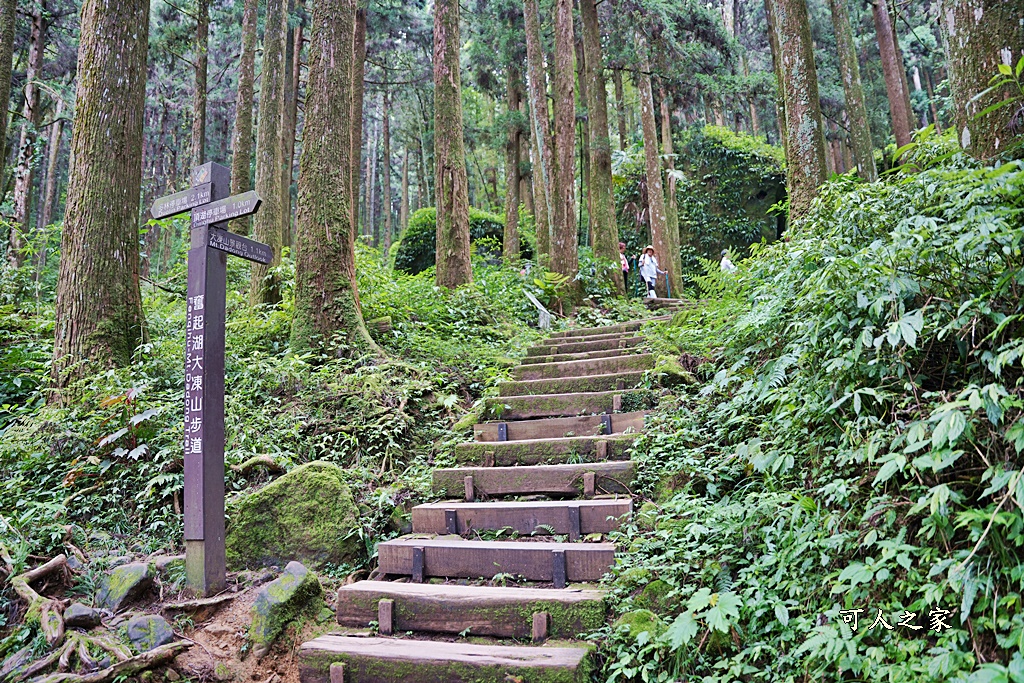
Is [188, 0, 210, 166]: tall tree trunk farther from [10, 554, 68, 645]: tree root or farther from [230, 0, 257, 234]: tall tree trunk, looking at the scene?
[10, 554, 68, 645]: tree root

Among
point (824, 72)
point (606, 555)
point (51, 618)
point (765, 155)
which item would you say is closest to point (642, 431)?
point (606, 555)

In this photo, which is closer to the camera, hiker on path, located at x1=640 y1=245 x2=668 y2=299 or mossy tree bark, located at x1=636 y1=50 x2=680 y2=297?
hiker on path, located at x1=640 y1=245 x2=668 y2=299

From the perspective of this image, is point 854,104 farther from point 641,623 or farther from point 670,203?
point 641,623

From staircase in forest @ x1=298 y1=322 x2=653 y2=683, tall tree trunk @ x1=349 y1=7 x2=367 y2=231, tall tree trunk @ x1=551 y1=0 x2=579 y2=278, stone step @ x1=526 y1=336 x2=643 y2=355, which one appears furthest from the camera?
tall tree trunk @ x1=349 y1=7 x2=367 y2=231

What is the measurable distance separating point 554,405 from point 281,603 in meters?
3.05

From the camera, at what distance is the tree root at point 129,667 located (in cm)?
312

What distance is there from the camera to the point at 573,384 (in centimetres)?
636

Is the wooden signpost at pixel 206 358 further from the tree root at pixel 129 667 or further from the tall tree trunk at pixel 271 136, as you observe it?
the tall tree trunk at pixel 271 136

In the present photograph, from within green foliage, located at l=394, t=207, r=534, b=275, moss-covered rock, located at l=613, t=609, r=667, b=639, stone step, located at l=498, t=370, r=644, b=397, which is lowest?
moss-covered rock, located at l=613, t=609, r=667, b=639

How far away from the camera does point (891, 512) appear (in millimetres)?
2689

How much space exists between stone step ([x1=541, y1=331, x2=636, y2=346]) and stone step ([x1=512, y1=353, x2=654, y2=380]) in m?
1.16

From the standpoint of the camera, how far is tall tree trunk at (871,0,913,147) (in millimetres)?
14117

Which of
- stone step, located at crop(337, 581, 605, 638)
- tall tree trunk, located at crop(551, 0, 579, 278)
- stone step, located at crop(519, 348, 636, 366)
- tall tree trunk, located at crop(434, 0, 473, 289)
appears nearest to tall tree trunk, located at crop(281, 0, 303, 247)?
tall tree trunk, located at crop(434, 0, 473, 289)

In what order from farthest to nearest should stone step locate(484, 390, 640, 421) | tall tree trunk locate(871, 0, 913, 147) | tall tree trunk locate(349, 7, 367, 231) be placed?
1. tall tree trunk locate(349, 7, 367, 231)
2. tall tree trunk locate(871, 0, 913, 147)
3. stone step locate(484, 390, 640, 421)
